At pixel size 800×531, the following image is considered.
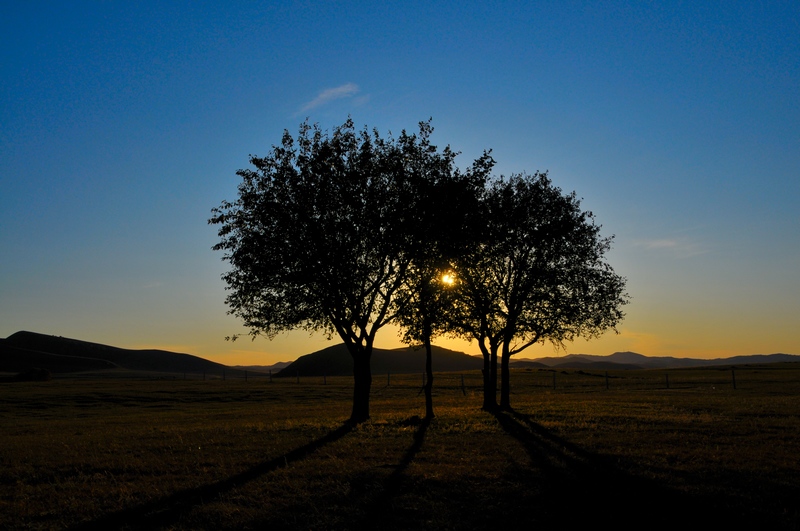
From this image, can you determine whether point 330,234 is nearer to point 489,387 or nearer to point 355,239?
point 355,239

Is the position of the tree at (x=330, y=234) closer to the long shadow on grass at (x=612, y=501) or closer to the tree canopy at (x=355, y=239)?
the tree canopy at (x=355, y=239)

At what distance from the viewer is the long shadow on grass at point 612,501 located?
12555mm

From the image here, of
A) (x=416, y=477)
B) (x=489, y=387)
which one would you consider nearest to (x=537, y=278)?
(x=489, y=387)

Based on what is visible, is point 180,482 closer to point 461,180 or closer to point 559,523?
point 559,523

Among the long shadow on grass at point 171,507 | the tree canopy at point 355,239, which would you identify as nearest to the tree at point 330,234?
the tree canopy at point 355,239

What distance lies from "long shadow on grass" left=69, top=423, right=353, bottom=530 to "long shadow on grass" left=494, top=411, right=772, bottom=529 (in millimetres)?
7490

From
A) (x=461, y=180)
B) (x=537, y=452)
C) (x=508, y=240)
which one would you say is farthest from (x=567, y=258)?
(x=537, y=452)

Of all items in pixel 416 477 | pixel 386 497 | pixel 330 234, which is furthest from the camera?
pixel 330 234

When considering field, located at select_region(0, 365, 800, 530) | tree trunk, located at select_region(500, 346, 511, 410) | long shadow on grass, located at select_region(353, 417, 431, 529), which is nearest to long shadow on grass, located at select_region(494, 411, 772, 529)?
field, located at select_region(0, 365, 800, 530)

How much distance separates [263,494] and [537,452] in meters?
9.32

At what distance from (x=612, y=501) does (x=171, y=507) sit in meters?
9.82

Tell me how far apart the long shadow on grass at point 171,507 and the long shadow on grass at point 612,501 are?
7.49 meters

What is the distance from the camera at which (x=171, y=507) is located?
556 inches

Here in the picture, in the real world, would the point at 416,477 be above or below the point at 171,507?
above
